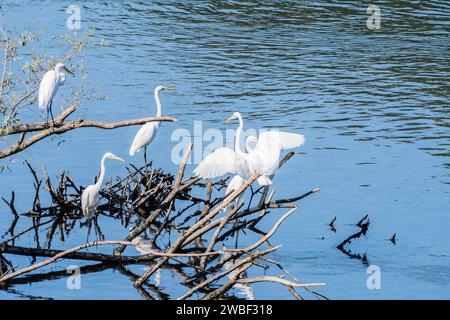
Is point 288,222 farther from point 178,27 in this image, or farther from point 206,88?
point 178,27

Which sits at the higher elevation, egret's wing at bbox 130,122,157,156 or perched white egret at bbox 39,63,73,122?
perched white egret at bbox 39,63,73,122

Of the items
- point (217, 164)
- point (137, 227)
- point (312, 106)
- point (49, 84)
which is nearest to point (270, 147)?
point (217, 164)

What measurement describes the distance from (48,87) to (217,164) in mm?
3497

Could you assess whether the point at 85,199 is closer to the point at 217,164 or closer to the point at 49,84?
the point at 49,84

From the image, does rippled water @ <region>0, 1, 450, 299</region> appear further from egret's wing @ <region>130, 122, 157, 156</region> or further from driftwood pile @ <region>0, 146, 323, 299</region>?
egret's wing @ <region>130, 122, 157, 156</region>

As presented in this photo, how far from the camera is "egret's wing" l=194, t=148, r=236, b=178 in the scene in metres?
15.8

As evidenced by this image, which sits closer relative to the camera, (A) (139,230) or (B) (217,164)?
(B) (217,164)

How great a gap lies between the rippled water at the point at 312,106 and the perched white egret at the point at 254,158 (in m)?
2.15

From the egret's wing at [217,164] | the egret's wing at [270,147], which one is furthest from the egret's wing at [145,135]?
the egret's wing at [217,164]

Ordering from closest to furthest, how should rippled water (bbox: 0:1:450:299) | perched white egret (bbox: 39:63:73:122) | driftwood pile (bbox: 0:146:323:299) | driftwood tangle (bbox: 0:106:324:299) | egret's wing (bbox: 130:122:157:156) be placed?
driftwood tangle (bbox: 0:106:324:299) < driftwood pile (bbox: 0:146:323:299) < perched white egret (bbox: 39:63:73:122) < rippled water (bbox: 0:1:450:299) < egret's wing (bbox: 130:122:157:156)

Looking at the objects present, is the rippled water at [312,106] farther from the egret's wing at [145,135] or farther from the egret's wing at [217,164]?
the egret's wing at [217,164]

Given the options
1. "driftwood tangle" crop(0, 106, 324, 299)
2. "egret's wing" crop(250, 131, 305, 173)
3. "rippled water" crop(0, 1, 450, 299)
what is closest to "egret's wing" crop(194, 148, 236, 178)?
"egret's wing" crop(250, 131, 305, 173)

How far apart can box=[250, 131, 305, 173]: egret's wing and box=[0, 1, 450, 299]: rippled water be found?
2234 millimetres

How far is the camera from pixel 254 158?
16.3m
